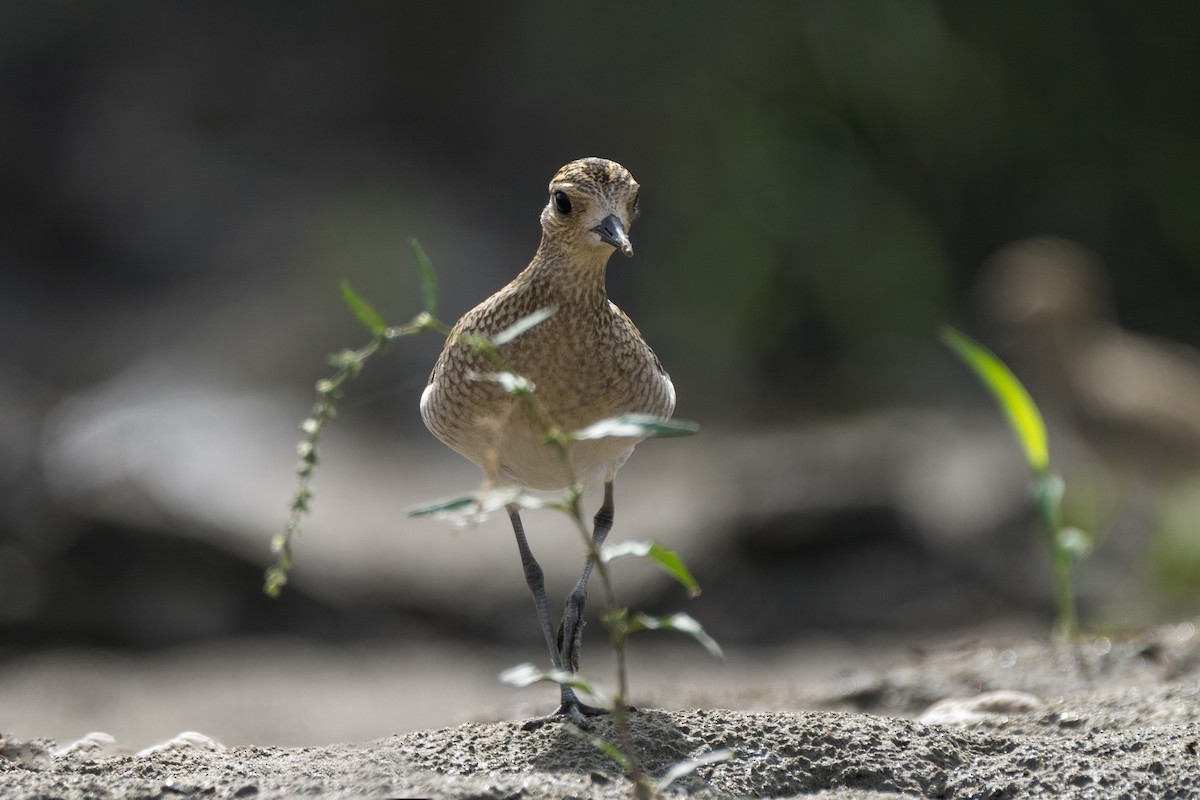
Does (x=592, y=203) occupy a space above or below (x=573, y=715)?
above

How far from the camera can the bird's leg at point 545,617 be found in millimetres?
3445

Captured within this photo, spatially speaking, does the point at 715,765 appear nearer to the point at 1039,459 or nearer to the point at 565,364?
the point at 565,364

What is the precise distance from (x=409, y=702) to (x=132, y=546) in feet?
6.26

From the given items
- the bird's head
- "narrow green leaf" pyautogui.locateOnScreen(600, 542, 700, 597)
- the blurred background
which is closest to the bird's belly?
the bird's head

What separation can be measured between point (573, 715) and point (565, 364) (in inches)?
33.5

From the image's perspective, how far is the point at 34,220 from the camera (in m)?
11.7

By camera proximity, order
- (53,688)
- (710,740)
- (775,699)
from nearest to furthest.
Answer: (710,740)
(775,699)
(53,688)

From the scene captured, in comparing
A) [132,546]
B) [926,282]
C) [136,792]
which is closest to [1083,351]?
[926,282]

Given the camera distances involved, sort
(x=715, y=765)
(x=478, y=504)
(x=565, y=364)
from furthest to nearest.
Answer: (x=565, y=364)
(x=715, y=765)
(x=478, y=504)

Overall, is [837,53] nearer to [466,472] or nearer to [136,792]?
[466,472]

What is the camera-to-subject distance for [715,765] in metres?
2.94

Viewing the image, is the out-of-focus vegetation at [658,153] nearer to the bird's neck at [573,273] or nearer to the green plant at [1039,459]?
the green plant at [1039,459]

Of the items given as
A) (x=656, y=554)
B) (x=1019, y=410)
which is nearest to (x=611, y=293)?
(x=1019, y=410)

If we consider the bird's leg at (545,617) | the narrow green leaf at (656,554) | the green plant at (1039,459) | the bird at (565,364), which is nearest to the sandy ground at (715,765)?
the bird's leg at (545,617)
